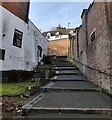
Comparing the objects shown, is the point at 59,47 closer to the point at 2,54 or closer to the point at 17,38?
the point at 17,38

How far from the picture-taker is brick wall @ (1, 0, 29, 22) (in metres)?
17.3

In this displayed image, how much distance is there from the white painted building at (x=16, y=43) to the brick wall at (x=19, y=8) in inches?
19.3

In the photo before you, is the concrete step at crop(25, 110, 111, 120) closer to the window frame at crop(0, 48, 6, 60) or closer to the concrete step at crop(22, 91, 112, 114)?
the concrete step at crop(22, 91, 112, 114)

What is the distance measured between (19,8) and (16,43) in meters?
3.58

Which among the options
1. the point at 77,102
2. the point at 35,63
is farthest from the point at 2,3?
the point at 77,102

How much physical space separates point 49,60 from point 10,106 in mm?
21073

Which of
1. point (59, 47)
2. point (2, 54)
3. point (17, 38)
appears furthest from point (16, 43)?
point (59, 47)

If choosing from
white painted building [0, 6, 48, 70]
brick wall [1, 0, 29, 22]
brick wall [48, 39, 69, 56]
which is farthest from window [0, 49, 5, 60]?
brick wall [48, 39, 69, 56]

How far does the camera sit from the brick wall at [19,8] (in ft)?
56.7

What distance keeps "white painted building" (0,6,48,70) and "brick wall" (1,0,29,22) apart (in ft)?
1.61

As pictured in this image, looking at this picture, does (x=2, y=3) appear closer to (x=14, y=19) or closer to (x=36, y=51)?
(x=14, y=19)

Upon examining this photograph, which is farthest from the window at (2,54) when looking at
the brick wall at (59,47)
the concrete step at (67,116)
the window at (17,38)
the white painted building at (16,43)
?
the brick wall at (59,47)

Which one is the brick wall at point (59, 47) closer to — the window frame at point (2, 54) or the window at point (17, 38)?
the window at point (17, 38)

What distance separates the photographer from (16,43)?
1794 cm
